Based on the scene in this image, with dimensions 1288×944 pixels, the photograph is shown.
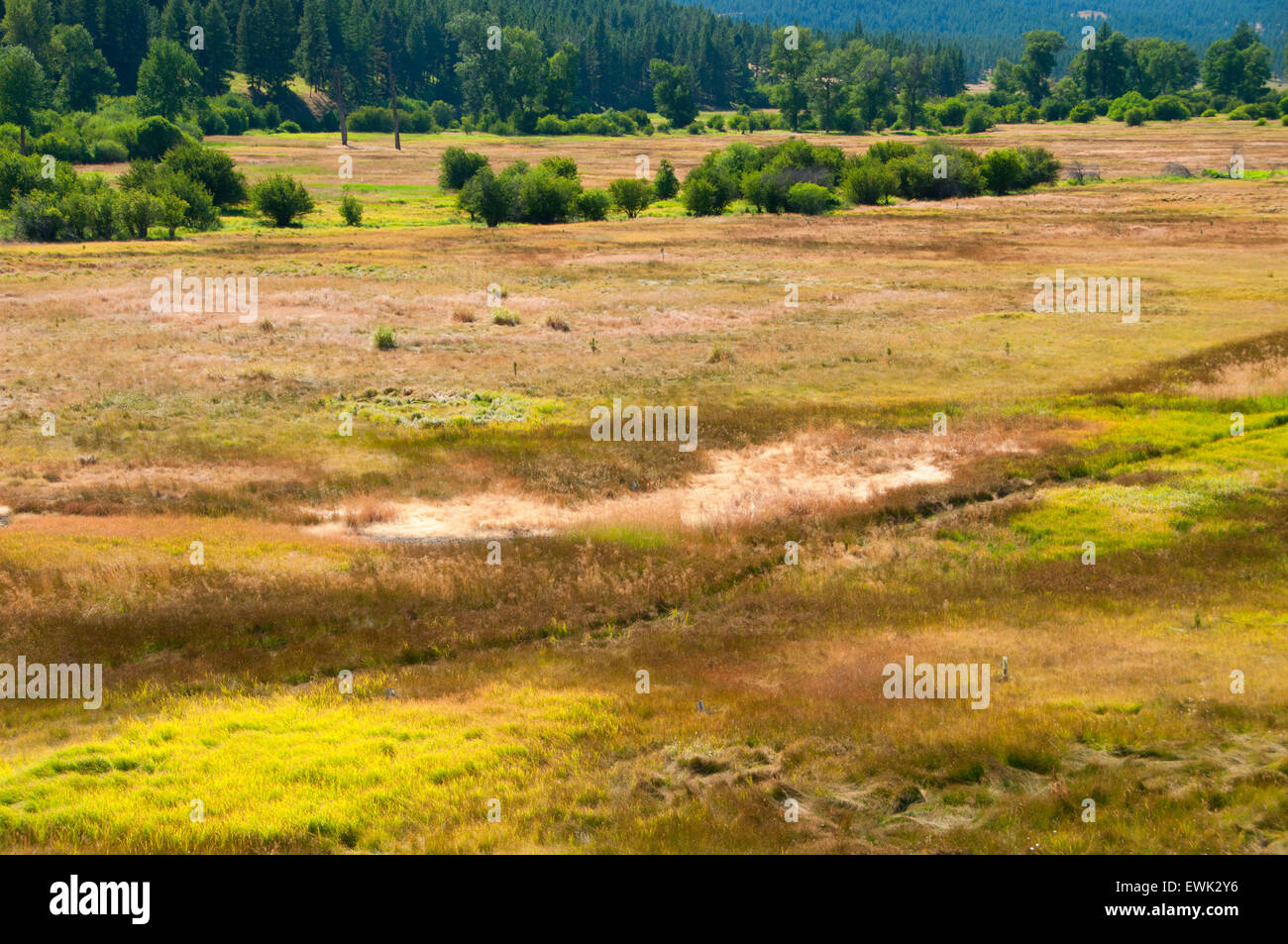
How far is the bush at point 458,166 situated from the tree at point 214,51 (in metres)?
86.5

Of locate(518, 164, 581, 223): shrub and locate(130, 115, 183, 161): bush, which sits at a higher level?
locate(130, 115, 183, 161): bush

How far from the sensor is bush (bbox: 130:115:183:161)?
127m

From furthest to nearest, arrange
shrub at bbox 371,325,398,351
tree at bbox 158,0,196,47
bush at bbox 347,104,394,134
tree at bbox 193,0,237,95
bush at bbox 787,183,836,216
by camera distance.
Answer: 1. bush at bbox 347,104,394,134
2. tree at bbox 158,0,196,47
3. tree at bbox 193,0,237,95
4. bush at bbox 787,183,836,216
5. shrub at bbox 371,325,398,351

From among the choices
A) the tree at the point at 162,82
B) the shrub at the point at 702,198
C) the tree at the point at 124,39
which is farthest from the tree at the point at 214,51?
the shrub at the point at 702,198

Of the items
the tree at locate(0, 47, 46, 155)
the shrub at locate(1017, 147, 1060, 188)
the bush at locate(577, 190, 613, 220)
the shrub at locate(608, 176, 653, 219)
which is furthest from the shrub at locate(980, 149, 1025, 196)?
the tree at locate(0, 47, 46, 155)

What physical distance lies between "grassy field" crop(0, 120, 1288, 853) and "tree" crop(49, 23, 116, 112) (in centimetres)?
13185

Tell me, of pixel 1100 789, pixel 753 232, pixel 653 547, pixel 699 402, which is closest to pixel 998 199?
pixel 753 232

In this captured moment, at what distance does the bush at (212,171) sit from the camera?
4045 inches

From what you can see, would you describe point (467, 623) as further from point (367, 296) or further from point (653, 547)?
point (367, 296)

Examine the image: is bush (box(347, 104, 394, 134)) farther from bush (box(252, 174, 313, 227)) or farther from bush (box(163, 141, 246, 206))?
bush (box(252, 174, 313, 227))

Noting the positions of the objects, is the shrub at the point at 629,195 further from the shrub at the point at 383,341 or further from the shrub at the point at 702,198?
the shrub at the point at 383,341

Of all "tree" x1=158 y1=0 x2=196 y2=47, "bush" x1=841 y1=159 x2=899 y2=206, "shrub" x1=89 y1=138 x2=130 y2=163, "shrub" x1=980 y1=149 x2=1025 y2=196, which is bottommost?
"bush" x1=841 y1=159 x2=899 y2=206
